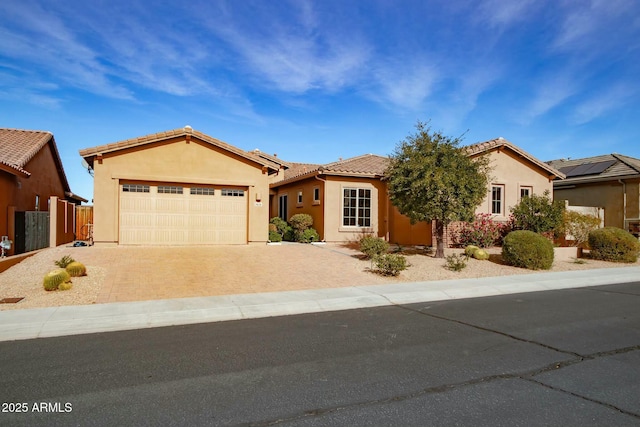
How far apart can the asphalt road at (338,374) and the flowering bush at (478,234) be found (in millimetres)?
11017

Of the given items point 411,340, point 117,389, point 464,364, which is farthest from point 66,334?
point 464,364

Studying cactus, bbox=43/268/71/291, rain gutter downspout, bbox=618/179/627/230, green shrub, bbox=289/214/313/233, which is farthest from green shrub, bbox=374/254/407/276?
rain gutter downspout, bbox=618/179/627/230

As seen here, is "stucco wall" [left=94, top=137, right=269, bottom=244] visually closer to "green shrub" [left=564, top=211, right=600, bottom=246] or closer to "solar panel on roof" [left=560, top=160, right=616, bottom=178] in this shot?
"green shrub" [left=564, top=211, right=600, bottom=246]

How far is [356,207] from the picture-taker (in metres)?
Result: 20.1

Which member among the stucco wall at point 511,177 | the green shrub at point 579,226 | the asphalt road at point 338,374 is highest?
the stucco wall at point 511,177

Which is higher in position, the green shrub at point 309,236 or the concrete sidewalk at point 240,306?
the green shrub at point 309,236

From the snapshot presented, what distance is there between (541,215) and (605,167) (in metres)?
10.4

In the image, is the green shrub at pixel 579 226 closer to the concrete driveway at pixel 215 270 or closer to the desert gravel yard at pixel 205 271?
the desert gravel yard at pixel 205 271

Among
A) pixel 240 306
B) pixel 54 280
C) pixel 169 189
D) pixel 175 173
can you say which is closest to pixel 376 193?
pixel 175 173

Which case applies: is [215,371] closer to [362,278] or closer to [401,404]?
[401,404]

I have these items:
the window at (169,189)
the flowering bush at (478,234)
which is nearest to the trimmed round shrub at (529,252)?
the flowering bush at (478,234)

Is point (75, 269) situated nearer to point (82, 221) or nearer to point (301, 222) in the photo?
point (301, 222)

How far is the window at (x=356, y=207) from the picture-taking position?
19.9 meters

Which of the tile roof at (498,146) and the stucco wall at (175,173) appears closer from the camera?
the stucco wall at (175,173)
